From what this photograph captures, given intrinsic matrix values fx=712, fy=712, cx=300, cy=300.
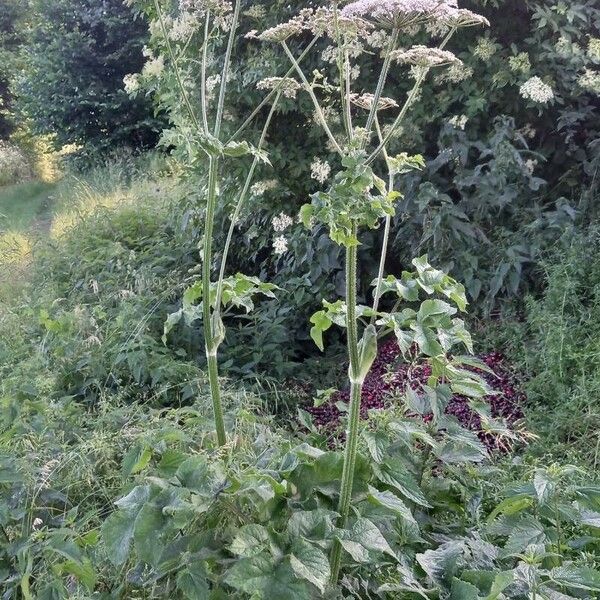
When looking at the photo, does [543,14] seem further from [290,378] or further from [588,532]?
[588,532]

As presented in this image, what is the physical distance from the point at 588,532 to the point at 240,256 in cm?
330

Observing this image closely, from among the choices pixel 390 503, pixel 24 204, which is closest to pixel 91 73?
pixel 24 204

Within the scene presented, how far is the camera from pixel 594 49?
3799 mm

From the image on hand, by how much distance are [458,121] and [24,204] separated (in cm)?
939

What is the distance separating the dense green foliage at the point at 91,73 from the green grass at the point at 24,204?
3.92 feet

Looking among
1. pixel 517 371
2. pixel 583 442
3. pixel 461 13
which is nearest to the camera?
pixel 461 13

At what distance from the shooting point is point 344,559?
175cm

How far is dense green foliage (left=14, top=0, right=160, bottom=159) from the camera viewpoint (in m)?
11.6

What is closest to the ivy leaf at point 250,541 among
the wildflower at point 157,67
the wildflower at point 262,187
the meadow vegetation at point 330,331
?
the meadow vegetation at point 330,331

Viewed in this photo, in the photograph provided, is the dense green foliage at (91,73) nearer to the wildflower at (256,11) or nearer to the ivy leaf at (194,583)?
the wildflower at (256,11)

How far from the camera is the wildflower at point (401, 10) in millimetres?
1650

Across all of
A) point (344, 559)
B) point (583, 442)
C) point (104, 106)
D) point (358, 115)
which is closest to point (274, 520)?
point (344, 559)

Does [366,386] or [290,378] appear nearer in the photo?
[366,386]

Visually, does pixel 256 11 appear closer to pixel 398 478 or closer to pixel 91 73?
pixel 398 478
